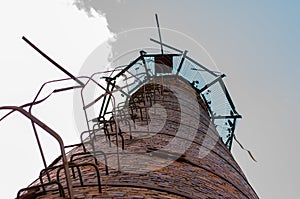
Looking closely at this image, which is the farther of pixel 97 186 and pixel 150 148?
pixel 150 148

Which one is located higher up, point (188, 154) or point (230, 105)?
point (230, 105)

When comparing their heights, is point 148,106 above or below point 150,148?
above

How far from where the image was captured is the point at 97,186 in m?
2.00

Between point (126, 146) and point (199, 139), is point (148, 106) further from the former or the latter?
point (126, 146)

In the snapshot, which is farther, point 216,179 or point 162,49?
point 162,49

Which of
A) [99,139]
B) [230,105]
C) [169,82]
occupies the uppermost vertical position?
[169,82]

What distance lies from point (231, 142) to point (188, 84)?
1692mm

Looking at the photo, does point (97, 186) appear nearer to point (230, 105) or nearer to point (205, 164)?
point (205, 164)

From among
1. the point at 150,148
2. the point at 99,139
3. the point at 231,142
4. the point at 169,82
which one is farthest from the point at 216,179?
the point at 169,82

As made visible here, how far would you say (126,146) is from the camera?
9.78 ft

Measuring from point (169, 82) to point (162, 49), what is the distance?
2.32 ft

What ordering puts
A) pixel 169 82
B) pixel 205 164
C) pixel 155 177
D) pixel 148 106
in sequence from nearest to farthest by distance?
pixel 155 177
pixel 205 164
pixel 148 106
pixel 169 82

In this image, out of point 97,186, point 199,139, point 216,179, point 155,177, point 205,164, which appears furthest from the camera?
point 199,139

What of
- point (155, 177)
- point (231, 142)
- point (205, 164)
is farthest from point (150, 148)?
point (231, 142)
